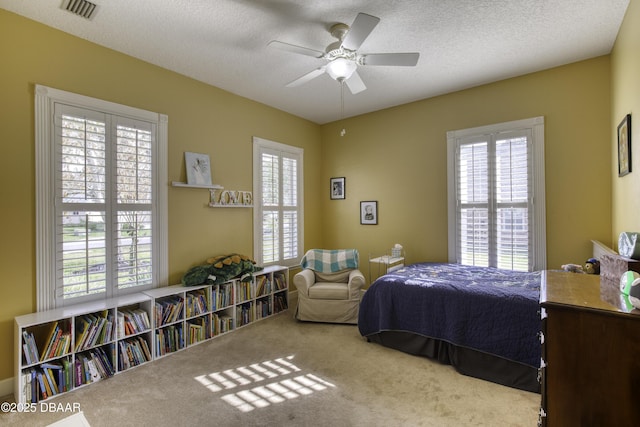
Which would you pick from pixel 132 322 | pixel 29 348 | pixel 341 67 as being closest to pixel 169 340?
pixel 132 322

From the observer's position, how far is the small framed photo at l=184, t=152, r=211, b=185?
3551 mm

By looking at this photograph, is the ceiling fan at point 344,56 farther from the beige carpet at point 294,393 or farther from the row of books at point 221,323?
the row of books at point 221,323

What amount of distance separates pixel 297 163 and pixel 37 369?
3778mm

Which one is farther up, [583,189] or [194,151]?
[194,151]

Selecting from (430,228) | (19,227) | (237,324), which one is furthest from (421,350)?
(19,227)

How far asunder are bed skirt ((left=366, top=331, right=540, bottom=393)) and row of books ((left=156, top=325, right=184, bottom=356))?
2.04 metres

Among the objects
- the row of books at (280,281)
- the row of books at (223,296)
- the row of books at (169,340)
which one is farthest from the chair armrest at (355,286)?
the row of books at (169,340)

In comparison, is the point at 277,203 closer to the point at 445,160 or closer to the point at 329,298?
the point at 329,298

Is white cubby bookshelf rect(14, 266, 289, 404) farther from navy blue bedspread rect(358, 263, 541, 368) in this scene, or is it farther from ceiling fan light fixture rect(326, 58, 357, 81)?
ceiling fan light fixture rect(326, 58, 357, 81)

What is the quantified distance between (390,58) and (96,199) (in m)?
2.87

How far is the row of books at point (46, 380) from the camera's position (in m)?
2.28

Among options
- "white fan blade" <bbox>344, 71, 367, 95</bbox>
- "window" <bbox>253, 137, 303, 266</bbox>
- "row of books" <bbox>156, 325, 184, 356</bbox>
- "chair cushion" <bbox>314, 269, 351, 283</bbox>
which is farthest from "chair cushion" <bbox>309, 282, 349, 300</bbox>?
"white fan blade" <bbox>344, 71, 367, 95</bbox>

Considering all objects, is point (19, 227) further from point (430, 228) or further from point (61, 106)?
point (430, 228)

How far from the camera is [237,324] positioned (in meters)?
3.73
